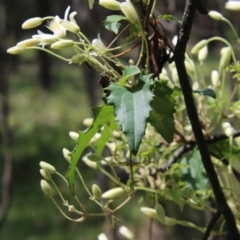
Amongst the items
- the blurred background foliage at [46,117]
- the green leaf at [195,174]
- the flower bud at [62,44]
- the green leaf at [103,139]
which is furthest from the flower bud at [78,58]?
the blurred background foliage at [46,117]

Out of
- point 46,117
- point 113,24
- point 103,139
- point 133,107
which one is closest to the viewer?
point 133,107

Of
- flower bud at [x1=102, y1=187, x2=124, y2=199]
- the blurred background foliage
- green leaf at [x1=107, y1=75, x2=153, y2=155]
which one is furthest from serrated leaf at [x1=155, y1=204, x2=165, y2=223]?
the blurred background foliage

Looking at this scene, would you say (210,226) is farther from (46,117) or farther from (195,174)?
(46,117)

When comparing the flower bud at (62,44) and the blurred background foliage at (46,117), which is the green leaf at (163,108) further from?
the blurred background foliage at (46,117)

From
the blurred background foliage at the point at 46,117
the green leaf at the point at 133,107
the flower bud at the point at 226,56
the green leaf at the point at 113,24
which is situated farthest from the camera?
the blurred background foliage at the point at 46,117

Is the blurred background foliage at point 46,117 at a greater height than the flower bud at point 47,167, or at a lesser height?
lesser

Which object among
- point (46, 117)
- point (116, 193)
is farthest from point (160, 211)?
point (46, 117)

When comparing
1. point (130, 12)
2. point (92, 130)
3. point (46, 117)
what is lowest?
point (46, 117)
